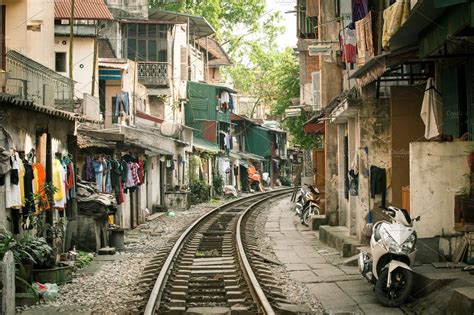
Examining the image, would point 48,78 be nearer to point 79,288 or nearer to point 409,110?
point 79,288

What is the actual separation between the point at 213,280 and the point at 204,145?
4122cm

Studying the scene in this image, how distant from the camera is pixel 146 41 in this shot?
156ft

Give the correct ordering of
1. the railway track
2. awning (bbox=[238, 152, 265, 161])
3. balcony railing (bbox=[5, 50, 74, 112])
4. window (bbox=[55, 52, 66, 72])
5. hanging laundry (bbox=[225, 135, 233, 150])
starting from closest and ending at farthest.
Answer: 1. the railway track
2. balcony railing (bbox=[5, 50, 74, 112])
3. window (bbox=[55, 52, 66, 72])
4. hanging laundry (bbox=[225, 135, 233, 150])
5. awning (bbox=[238, 152, 265, 161])

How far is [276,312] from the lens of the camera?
11516mm

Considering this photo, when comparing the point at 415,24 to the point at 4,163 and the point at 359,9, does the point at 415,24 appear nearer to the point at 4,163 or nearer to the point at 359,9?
the point at 4,163

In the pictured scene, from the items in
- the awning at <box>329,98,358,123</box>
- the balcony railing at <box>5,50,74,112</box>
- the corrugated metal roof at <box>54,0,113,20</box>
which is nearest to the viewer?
the balcony railing at <box>5,50,74,112</box>

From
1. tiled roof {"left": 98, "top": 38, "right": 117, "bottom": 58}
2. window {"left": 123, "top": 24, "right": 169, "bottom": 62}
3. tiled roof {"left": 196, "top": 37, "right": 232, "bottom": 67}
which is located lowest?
tiled roof {"left": 98, "top": 38, "right": 117, "bottom": 58}

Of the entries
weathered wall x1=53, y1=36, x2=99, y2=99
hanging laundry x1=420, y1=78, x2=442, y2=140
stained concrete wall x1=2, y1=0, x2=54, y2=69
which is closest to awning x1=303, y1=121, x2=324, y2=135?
weathered wall x1=53, y1=36, x2=99, y2=99

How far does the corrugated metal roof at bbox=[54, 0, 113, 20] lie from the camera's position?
33.5m

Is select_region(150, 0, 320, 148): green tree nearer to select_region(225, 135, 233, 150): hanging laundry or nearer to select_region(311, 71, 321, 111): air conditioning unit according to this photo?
select_region(225, 135, 233, 150): hanging laundry

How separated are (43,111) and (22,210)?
2.40m

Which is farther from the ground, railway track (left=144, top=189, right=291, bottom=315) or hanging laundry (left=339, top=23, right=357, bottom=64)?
hanging laundry (left=339, top=23, right=357, bottom=64)

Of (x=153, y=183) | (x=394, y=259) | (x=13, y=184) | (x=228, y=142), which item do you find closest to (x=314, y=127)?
(x=153, y=183)

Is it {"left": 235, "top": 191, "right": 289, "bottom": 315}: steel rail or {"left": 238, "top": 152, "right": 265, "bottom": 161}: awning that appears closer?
{"left": 235, "top": 191, "right": 289, "bottom": 315}: steel rail
